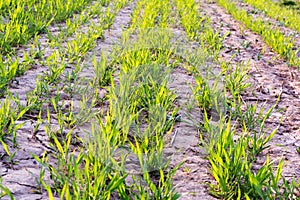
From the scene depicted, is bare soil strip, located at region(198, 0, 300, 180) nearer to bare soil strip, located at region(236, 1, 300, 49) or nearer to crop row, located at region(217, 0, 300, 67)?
crop row, located at region(217, 0, 300, 67)

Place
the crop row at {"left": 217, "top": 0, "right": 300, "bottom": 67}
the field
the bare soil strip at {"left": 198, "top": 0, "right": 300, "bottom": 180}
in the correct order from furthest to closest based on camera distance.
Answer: the crop row at {"left": 217, "top": 0, "right": 300, "bottom": 67}
the bare soil strip at {"left": 198, "top": 0, "right": 300, "bottom": 180}
the field

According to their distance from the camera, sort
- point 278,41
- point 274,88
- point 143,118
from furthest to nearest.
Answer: point 278,41 < point 274,88 < point 143,118

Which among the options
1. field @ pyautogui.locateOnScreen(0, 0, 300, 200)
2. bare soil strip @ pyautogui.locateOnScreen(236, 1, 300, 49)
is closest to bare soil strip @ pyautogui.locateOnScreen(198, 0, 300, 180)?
field @ pyautogui.locateOnScreen(0, 0, 300, 200)

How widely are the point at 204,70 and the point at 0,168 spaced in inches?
84.2

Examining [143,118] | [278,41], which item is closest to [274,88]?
[278,41]

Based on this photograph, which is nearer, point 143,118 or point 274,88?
point 143,118

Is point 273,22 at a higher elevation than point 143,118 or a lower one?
higher

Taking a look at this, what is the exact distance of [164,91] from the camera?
2.51 m

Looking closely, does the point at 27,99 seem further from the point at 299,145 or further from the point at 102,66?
the point at 299,145

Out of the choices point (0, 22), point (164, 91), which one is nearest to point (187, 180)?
point (164, 91)

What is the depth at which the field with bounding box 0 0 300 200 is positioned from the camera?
1.69m

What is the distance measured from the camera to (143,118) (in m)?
2.33

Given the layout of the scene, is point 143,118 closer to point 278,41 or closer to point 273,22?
point 278,41

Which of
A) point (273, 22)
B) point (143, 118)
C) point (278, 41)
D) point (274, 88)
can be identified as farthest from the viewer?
point (273, 22)
